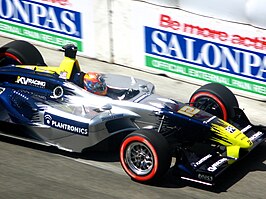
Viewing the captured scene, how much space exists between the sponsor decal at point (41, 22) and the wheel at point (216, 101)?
4007mm

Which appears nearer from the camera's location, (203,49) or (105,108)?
(105,108)

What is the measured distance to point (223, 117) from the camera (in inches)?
424

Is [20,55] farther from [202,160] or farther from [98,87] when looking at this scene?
[202,160]

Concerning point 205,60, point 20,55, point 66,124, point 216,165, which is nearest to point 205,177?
point 216,165

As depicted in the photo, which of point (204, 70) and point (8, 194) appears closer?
point (8, 194)

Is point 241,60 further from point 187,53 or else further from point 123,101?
point 123,101

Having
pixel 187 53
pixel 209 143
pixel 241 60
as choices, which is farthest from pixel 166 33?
pixel 209 143

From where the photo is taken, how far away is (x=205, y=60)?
12.7 m

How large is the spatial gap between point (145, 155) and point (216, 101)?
1.89 m

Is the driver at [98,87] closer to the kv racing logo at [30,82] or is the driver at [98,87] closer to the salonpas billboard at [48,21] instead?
the kv racing logo at [30,82]

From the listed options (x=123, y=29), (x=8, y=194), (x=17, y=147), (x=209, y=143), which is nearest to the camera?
(x=8, y=194)

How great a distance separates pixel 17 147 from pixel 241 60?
Result: 4.16 m

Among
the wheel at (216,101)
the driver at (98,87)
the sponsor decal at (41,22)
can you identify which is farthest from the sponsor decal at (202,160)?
the sponsor decal at (41,22)

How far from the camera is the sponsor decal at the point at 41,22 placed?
561 inches
